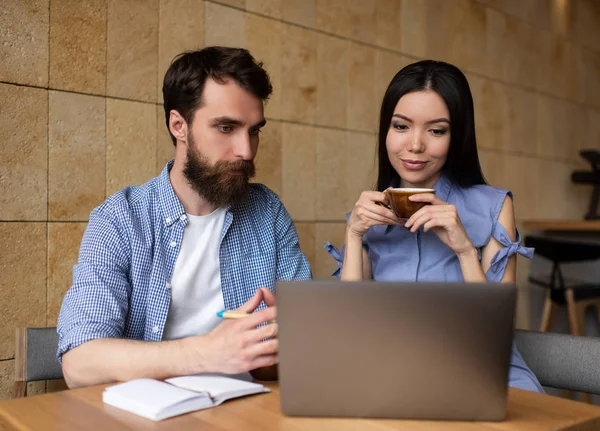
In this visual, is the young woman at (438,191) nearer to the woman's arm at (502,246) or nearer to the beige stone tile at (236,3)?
the woman's arm at (502,246)

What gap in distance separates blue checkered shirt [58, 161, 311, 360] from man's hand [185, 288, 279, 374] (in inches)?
13.5

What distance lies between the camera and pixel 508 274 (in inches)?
69.7

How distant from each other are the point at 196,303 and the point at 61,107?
959 millimetres

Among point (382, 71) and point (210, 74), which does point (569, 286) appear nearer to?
point (382, 71)

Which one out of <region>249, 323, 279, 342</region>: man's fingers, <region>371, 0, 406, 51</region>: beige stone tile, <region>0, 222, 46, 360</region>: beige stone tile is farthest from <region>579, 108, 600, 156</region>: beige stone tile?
<region>249, 323, 279, 342</region>: man's fingers

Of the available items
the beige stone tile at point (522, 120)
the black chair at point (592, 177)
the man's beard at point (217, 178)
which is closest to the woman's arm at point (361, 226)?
the man's beard at point (217, 178)

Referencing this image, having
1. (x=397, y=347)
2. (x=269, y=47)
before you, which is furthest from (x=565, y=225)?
(x=397, y=347)

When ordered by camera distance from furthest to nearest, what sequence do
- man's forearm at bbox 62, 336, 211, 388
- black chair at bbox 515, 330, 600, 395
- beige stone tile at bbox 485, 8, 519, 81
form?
beige stone tile at bbox 485, 8, 519, 81 → black chair at bbox 515, 330, 600, 395 → man's forearm at bbox 62, 336, 211, 388

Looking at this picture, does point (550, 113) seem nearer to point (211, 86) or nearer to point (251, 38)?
point (251, 38)

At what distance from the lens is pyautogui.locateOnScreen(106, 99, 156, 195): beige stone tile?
2.41 m

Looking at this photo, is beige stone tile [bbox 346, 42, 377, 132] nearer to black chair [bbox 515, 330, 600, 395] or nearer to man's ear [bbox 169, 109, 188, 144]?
man's ear [bbox 169, 109, 188, 144]

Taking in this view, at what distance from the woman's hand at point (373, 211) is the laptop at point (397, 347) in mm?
770

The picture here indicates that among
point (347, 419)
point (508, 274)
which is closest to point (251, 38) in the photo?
point (508, 274)

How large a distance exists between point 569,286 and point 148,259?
2.79 m
